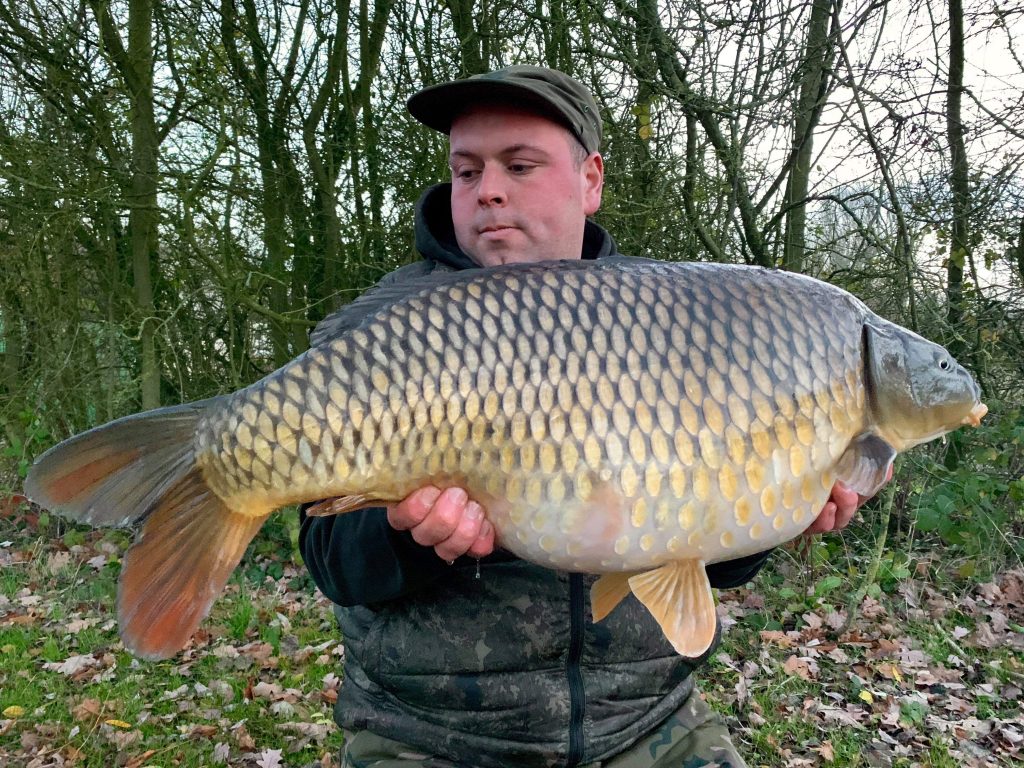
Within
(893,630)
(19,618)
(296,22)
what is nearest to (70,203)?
(296,22)

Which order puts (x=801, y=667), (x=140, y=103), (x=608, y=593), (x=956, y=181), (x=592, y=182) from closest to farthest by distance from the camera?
(x=608, y=593), (x=592, y=182), (x=801, y=667), (x=956, y=181), (x=140, y=103)

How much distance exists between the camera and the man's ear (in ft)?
5.09

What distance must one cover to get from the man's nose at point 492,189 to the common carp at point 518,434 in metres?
0.43

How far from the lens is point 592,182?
160cm

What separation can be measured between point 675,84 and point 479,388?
2701 mm

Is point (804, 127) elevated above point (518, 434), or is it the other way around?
point (804, 127)

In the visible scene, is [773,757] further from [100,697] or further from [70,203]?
[70,203]

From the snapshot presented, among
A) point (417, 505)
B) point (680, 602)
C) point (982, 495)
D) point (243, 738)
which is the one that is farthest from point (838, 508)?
point (982, 495)

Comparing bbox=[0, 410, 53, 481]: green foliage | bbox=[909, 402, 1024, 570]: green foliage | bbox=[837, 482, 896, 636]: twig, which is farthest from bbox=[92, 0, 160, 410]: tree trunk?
bbox=[909, 402, 1024, 570]: green foliage

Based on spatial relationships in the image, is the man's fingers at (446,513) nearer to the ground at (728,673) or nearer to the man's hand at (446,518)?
the man's hand at (446,518)

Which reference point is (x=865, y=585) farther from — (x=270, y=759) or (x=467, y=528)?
(x=467, y=528)

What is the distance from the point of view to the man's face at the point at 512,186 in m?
1.41

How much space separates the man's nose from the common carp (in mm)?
432

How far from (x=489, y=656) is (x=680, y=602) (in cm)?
34
